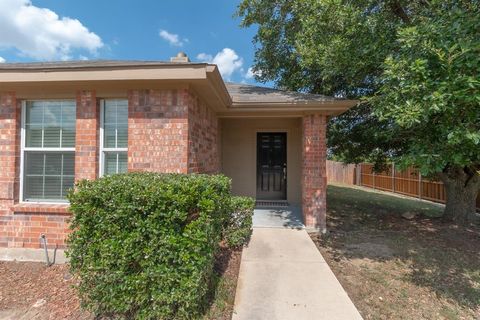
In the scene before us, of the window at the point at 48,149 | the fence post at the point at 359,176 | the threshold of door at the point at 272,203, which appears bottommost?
the threshold of door at the point at 272,203

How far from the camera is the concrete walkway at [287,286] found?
2.83m

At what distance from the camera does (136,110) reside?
4129mm

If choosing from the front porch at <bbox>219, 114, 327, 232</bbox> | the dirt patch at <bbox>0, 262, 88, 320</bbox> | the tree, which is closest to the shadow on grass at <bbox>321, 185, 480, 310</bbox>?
the tree

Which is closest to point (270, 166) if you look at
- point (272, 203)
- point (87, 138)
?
point (272, 203)

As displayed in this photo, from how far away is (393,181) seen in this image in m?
14.9

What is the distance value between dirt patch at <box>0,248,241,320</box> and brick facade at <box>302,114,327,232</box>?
7.00 ft

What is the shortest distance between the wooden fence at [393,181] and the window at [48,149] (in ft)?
25.6

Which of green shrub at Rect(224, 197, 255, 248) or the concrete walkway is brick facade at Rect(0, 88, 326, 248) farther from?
the concrete walkway

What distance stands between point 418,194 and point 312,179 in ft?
33.3

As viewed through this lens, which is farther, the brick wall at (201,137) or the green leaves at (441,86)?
the brick wall at (201,137)

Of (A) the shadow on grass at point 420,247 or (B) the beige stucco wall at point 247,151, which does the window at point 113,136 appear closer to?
(B) the beige stucco wall at point 247,151

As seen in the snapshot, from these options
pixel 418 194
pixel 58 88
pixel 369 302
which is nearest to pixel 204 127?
pixel 58 88

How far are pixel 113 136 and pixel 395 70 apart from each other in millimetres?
4423

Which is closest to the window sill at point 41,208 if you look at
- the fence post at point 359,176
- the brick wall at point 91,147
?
the brick wall at point 91,147
